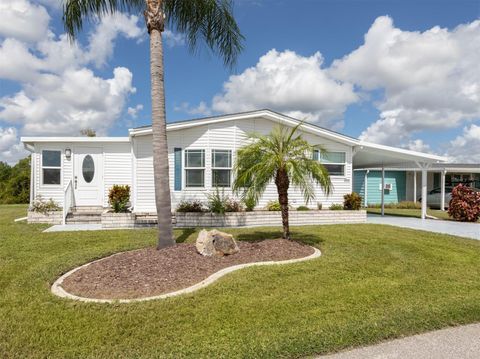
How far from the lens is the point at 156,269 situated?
16.9 feet

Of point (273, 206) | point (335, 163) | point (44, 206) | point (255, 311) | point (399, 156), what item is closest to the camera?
point (255, 311)

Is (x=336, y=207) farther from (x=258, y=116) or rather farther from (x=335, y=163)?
(x=258, y=116)

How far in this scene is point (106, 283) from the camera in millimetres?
4613

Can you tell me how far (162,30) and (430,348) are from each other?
689 centimetres

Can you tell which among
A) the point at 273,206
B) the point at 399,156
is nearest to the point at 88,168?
the point at 273,206

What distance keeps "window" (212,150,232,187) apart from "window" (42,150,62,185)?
626 centimetres

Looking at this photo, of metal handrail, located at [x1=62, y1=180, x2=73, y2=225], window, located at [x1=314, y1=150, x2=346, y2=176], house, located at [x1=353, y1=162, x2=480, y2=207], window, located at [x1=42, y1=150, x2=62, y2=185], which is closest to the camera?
metal handrail, located at [x1=62, y1=180, x2=73, y2=225]

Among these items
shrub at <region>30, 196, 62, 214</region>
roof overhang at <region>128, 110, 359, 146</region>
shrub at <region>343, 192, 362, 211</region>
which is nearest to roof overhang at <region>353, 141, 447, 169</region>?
roof overhang at <region>128, 110, 359, 146</region>

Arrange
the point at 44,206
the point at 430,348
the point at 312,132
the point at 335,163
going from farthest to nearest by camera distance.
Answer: the point at 335,163 → the point at 312,132 → the point at 44,206 → the point at 430,348

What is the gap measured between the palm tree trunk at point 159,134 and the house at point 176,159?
512cm

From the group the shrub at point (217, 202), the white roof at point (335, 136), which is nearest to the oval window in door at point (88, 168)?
the white roof at point (335, 136)

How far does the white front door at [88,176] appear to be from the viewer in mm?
12727

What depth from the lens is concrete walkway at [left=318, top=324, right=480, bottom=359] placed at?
9.83ft

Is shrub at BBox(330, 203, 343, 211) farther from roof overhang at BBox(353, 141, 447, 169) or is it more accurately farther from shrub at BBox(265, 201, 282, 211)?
roof overhang at BBox(353, 141, 447, 169)
